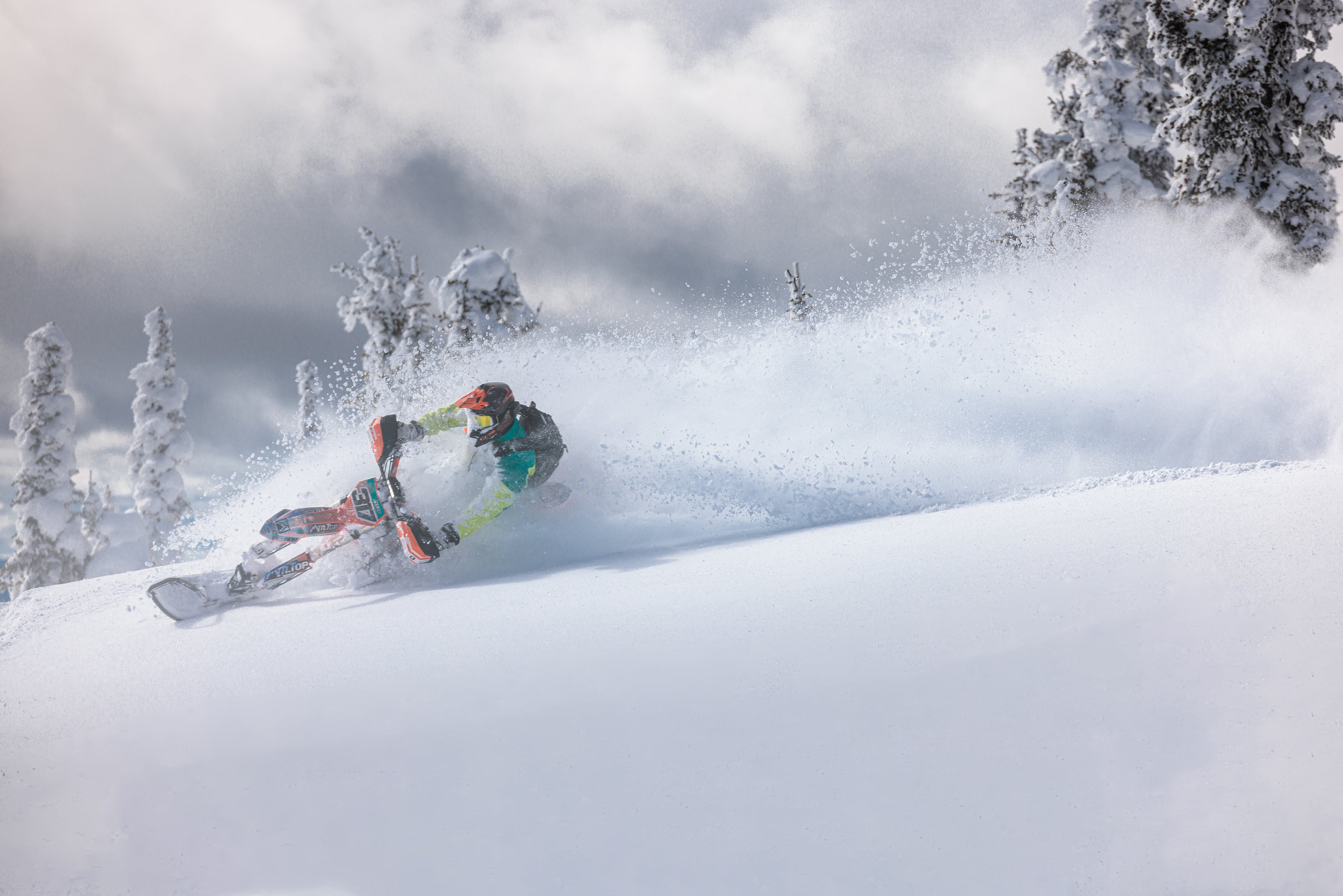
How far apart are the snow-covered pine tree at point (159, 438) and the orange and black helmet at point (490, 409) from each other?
3012cm

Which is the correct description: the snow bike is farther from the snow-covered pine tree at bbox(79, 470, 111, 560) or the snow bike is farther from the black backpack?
the snow-covered pine tree at bbox(79, 470, 111, 560)

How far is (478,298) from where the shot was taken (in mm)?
27484

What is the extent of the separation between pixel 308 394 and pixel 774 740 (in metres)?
50.4

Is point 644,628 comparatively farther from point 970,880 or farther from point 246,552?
point 246,552

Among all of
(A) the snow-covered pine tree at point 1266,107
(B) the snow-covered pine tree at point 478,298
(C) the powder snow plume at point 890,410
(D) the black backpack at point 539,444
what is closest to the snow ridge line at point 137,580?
(C) the powder snow plume at point 890,410

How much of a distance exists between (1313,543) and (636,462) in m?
5.45

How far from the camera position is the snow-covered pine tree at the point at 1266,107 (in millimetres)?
14109

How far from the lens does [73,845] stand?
271 cm

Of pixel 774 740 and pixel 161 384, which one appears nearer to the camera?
pixel 774 740

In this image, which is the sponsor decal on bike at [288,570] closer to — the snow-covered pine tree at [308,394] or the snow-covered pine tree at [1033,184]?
the snow-covered pine tree at [1033,184]

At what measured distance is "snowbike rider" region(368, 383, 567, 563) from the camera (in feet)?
21.1

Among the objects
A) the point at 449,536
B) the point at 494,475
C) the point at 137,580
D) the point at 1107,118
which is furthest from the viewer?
the point at 1107,118

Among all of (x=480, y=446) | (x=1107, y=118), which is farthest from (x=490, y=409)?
(x=1107, y=118)

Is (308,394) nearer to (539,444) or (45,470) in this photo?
(45,470)
